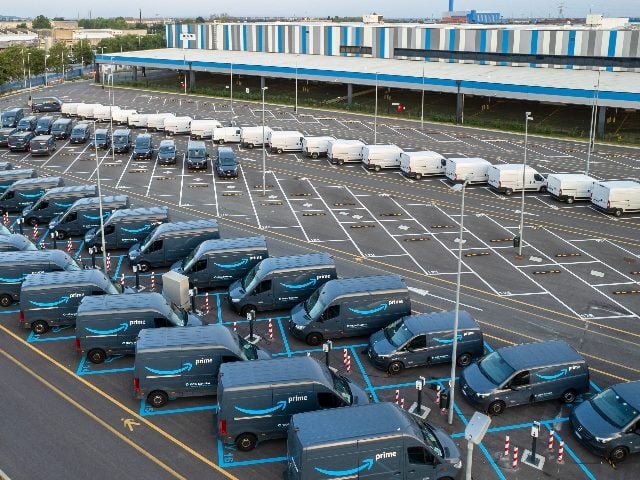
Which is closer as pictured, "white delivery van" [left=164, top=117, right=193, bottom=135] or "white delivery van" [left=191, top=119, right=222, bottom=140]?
"white delivery van" [left=191, top=119, right=222, bottom=140]

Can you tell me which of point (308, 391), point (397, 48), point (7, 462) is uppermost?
point (397, 48)

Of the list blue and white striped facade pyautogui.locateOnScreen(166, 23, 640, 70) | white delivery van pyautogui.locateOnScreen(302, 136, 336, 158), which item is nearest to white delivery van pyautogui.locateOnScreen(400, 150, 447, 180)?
white delivery van pyautogui.locateOnScreen(302, 136, 336, 158)

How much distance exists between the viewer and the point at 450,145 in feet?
191

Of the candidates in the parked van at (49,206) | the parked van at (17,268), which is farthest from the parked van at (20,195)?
the parked van at (17,268)

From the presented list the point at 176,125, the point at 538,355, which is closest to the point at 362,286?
the point at 538,355

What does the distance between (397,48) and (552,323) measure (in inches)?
2738

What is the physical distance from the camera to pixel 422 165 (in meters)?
Answer: 46.2

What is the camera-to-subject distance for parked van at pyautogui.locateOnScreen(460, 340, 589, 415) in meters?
19.4

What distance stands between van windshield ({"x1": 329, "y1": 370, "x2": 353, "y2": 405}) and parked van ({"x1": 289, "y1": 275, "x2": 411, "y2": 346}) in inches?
168

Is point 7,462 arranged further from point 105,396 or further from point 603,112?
point 603,112

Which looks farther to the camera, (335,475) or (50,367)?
(50,367)

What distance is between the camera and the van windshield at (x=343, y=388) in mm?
18203

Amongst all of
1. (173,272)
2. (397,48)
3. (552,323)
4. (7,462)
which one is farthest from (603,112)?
(7,462)

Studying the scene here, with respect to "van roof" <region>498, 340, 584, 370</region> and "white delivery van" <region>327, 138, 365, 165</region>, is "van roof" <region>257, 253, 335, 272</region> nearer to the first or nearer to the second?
"van roof" <region>498, 340, 584, 370</region>
